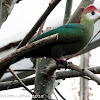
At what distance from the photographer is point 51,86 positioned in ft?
4.80

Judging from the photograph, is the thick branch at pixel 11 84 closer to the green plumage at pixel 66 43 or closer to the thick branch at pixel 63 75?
the thick branch at pixel 63 75

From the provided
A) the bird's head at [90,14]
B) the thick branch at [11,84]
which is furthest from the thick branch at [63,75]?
the bird's head at [90,14]

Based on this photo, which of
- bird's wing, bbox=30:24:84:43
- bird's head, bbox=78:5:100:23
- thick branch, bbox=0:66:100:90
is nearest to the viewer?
thick branch, bbox=0:66:100:90

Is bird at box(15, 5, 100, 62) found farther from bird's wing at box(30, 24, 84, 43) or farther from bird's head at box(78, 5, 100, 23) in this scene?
bird's head at box(78, 5, 100, 23)

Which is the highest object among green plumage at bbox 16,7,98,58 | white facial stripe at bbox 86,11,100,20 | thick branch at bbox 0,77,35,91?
white facial stripe at bbox 86,11,100,20

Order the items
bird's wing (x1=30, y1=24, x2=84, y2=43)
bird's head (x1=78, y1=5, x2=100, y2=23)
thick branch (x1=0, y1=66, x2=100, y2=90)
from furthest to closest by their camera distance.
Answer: bird's head (x1=78, y1=5, x2=100, y2=23) → bird's wing (x1=30, y1=24, x2=84, y2=43) → thick branch (x1=0, y1=66, x2=100, y2=90)

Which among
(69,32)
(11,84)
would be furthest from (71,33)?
(11,84)

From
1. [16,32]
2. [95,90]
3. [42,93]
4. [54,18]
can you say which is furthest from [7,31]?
[95,90]

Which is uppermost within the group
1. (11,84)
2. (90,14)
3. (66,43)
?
(90,14)

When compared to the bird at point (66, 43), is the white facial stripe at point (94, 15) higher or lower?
higher

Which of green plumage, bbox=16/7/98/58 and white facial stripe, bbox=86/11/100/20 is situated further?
white facial stripe, bbox=86/11/100/20

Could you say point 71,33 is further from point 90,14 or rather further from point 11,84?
point 11,84

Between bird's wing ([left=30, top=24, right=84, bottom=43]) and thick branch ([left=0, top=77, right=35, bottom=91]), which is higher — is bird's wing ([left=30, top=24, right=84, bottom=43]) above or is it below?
above

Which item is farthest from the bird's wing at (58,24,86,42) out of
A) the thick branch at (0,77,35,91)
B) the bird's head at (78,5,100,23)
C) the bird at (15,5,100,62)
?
the thick branch at (0,77,35,91)
